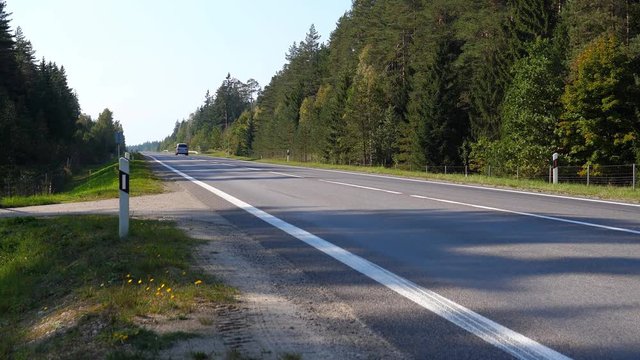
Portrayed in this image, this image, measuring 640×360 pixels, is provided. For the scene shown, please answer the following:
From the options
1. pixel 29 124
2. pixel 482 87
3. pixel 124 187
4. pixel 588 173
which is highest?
pixel 482 87

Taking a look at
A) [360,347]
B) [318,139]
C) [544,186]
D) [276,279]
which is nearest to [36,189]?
[544,186]

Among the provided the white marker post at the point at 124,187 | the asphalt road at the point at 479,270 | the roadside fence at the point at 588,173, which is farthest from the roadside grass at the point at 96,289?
the roadside fence at the point at 588,173

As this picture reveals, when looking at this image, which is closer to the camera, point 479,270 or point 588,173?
point 479,270

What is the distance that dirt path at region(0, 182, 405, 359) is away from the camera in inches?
174

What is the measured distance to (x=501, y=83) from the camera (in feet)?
154

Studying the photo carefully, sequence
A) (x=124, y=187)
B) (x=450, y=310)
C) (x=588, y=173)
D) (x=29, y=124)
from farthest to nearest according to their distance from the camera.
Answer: (x=29, y=124), (x=588, y=173), (x=124, y=187), (x=450, y=310)

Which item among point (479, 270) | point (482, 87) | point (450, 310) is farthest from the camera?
point (482, 87)

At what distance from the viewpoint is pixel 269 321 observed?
5184mm

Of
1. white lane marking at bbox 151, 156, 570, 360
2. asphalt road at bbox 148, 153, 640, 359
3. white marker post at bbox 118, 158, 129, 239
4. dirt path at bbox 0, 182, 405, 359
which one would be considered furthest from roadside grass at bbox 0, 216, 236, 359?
white lane marking at bbox 151, 156, 570, 360

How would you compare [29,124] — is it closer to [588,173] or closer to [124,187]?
[588,173]

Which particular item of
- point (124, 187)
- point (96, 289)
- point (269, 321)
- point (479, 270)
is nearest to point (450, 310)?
point (269, 321)

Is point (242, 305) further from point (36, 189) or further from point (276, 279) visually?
point (36, 189)

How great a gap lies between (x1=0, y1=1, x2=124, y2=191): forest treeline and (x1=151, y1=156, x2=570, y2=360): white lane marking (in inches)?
1190

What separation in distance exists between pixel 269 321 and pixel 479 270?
3016 millimetres
